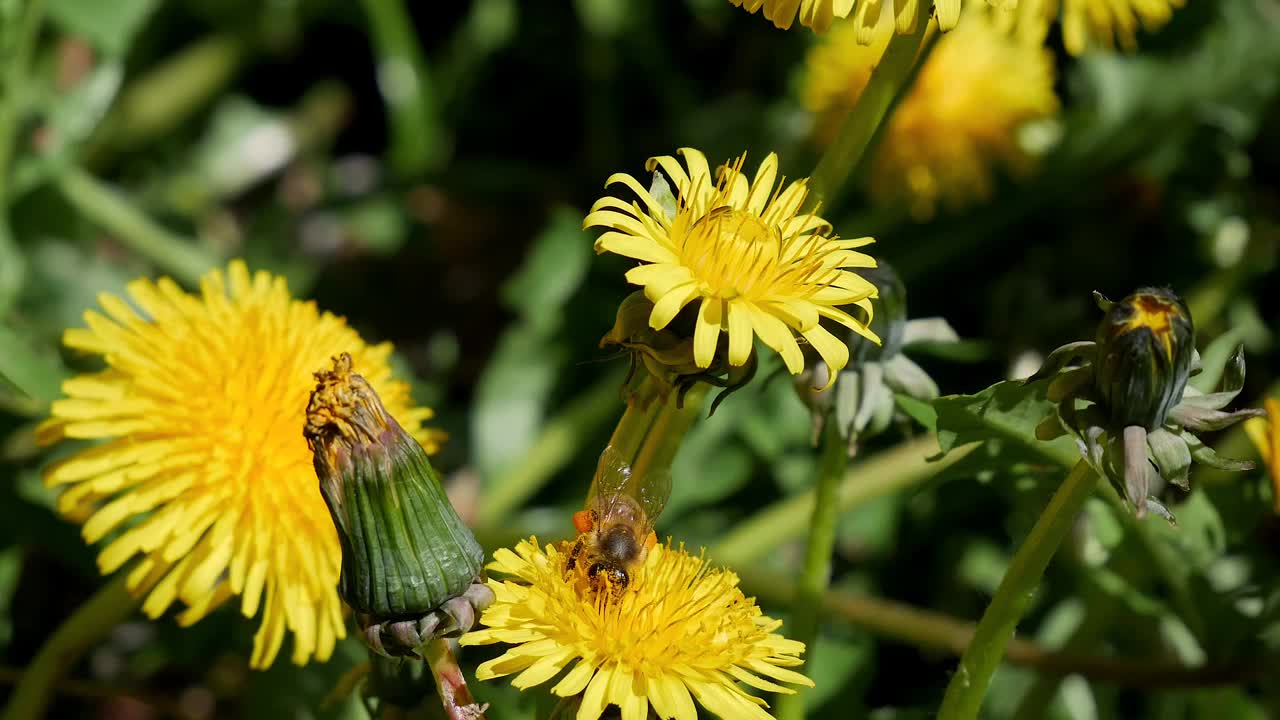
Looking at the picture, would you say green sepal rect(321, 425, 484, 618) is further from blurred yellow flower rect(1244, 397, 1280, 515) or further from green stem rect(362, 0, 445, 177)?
green stem rect(362, 0, 445, 177)

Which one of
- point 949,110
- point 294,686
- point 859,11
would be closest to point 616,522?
point 859,11

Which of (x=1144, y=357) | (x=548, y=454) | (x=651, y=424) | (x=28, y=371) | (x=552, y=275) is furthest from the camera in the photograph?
(x=552, y=275)

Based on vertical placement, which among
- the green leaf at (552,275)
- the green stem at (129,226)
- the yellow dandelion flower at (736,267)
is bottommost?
the yellow dandelion flower at (736,267)

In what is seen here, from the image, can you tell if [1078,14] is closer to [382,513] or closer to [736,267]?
[736,267]

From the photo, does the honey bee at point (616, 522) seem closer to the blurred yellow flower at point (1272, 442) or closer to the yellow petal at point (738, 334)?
the yellow petal at point (738, 334)

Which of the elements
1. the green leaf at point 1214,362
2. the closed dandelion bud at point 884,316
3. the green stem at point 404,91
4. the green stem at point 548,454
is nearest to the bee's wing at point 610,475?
the closed dandelion bud at point 884,316

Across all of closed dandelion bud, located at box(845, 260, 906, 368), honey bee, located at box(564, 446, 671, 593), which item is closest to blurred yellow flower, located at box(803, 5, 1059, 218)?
closed dandelion bud, located at box(845, 260, 906, 368)

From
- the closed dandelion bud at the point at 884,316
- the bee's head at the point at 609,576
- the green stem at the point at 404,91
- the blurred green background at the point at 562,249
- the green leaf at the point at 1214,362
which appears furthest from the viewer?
the green stem at the point at 404,91
